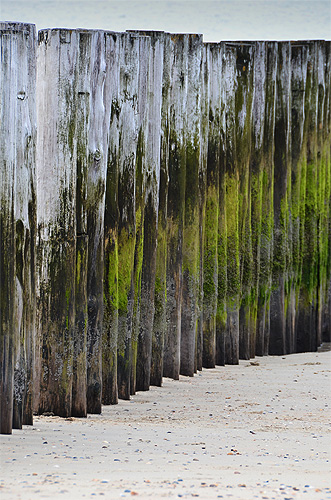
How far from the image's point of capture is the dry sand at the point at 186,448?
10.7ft

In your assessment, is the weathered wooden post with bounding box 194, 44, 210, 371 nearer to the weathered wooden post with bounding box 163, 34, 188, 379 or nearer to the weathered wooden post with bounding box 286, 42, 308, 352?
the weathered wooden post with bounding box 163, 34, 188, 379

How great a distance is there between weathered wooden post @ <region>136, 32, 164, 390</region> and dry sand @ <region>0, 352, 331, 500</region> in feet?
0.89

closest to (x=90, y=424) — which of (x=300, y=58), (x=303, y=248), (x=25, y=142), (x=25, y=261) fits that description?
(x=25, y=261)

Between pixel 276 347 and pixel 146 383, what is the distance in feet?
6.08

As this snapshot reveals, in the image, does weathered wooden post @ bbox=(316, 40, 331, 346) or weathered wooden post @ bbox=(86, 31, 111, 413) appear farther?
weathered wooden post @ bbox=(316, 40, 331, 346)

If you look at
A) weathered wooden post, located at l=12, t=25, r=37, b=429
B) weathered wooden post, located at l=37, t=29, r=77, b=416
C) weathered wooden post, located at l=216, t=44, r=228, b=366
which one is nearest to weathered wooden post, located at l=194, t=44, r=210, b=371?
weathered wooden post, located at l=216, t=44, r=228, b=366

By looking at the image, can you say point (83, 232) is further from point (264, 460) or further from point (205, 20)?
point (205, 20)

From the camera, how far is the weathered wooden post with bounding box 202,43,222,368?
20.1ft

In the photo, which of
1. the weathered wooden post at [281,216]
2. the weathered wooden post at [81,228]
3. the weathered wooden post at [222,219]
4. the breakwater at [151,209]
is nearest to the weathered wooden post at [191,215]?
the breakwater at [151,209]

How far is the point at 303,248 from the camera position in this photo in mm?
7043

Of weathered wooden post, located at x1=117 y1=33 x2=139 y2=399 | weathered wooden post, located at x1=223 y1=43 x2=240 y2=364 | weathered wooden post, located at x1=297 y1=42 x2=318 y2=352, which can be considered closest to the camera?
weathered wooden post, located at x1=117 y1=33 x2=139 y2=399

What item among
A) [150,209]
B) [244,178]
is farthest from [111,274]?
[244,178]

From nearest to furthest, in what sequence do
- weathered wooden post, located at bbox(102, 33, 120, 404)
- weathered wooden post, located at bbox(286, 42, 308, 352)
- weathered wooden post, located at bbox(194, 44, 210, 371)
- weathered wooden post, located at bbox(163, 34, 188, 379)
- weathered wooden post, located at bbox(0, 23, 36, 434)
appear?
1. weathered wooden post, located at bbox(0, 23, 36, 434)
2. weathered wooden post, located at bbox(102, 33, 120, 404)
3. weathered wooden post, located at bbox(163, 34, 188, 379)
4. weathered wooden post, located at bbox(194, 44, 210, 371)
5. weathered wooden post, located at bbox(286, 42, 308, 352)

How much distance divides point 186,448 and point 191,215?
2.28 m
